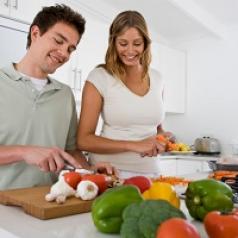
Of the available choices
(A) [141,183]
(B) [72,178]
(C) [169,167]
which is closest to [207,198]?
(A) [141,183]

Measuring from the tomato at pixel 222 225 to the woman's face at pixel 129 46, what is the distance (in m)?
0.93

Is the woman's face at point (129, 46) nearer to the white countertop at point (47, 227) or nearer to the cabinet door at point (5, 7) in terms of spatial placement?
the white countertop at point (47, 227)

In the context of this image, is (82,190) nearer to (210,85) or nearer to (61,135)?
(61,135)

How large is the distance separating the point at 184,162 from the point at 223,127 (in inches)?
27.2

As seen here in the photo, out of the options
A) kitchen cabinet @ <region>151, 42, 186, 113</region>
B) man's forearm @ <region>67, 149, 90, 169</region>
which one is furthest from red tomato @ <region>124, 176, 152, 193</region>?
kitchen cabinet @ <region>151, 42, 186, 113</region>

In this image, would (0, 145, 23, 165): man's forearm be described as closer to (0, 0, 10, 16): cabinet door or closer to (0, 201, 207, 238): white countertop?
(0, 201, 207, 238): white countertop

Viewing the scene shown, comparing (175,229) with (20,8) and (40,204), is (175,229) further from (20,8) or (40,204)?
(20,8)

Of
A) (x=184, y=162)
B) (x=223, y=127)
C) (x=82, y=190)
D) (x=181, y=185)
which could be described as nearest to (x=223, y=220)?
(x=82, y=190)

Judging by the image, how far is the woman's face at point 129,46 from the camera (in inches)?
56.2

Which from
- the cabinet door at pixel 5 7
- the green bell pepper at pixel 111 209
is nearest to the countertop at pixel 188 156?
the cabinet door at pixel 5 7

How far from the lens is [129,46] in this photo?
1433 millimetres

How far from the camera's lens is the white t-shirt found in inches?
55.2

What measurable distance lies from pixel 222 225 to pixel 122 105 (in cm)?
86

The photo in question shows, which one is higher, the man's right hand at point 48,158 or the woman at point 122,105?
the woman at point 122,105
